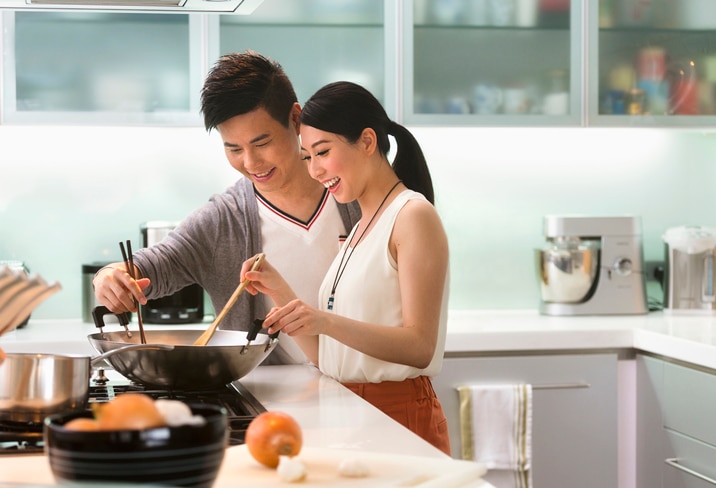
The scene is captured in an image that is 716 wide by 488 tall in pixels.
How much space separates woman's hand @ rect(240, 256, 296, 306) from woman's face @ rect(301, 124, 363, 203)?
203 mm

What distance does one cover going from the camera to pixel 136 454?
2.89 feet

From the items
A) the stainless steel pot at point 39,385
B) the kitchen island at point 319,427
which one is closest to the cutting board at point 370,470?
the kitchen island at point 319,427

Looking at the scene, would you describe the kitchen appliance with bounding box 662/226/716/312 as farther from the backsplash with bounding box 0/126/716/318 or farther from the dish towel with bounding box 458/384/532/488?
the dish towel with bounding box 458/384/532/488

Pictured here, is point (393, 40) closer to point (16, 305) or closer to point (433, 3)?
point (433, 3)

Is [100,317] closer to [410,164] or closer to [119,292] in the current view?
[119,292]

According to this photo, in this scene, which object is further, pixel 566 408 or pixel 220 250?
pixel 566 408

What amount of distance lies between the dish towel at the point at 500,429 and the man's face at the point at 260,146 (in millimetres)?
976

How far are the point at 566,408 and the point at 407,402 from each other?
3.85ft

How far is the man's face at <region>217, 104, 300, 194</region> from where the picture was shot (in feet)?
6.94

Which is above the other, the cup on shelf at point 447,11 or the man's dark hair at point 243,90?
the cup on shelf at point 447,11

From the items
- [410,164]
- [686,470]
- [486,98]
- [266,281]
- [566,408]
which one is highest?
[486,98]

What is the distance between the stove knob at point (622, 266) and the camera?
3260 mm

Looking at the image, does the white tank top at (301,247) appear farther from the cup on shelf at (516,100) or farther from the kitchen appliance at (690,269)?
the kitchen appliance at (690,269)

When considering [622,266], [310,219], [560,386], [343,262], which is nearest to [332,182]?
[343,262]
